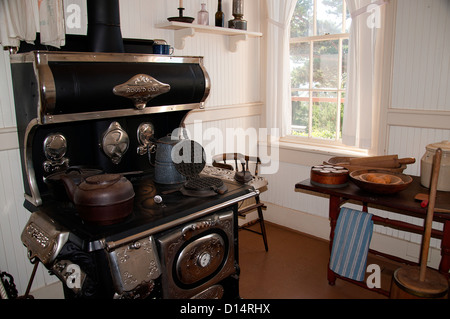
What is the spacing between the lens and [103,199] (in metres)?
1.52

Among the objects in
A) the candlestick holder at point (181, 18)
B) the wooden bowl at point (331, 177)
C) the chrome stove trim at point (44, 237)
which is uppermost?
the candlestick holder at point (181, 18)

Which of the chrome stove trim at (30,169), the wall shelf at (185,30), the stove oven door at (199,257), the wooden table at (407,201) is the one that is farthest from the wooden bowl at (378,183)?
the chrome stove trim at (30,169)

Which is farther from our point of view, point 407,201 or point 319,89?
point 319,89

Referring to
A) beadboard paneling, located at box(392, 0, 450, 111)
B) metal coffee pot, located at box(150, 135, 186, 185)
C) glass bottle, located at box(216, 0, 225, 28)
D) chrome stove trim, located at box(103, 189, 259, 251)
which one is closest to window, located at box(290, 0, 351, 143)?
beadboard paneling, located at box(392, 0, 450, 111)

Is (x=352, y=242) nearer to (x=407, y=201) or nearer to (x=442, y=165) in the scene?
(x=407, y=201)

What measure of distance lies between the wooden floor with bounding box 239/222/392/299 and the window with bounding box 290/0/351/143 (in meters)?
0.93

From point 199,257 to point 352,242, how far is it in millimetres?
993

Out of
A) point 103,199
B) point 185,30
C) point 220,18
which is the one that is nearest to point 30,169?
point 103,199

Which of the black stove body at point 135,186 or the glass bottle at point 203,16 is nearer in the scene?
the black stove body at point 135,186

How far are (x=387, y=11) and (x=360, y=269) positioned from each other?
5.65 ft

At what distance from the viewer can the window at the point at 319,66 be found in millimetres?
2910

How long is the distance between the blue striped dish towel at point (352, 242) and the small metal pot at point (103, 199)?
1.33 metres

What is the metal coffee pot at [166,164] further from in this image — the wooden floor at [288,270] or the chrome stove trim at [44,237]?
the wooden floor at [288,270]
